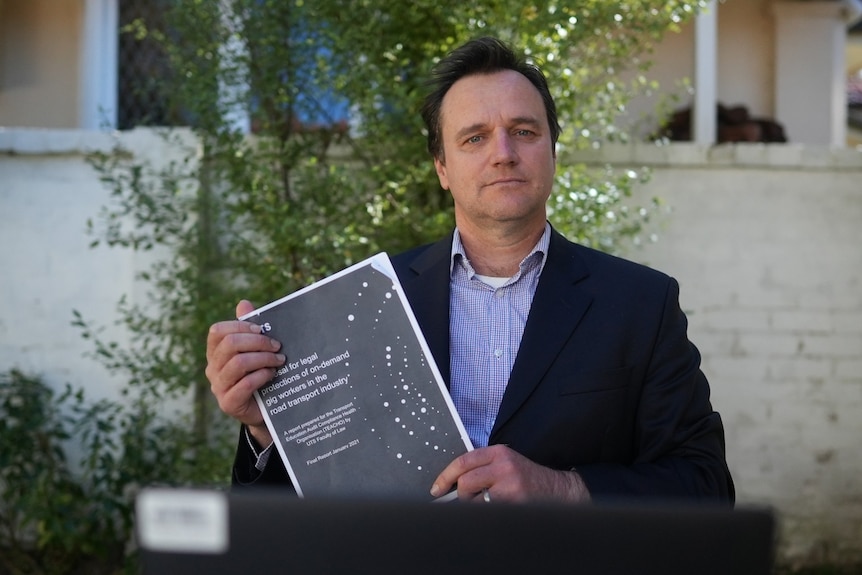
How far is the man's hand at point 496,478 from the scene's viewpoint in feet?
6.11

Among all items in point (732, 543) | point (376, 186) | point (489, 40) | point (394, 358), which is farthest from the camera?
point (376, 186)

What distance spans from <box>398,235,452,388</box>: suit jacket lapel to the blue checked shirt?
0.02 meters

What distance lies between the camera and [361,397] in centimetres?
203

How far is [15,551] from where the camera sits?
5227 mm

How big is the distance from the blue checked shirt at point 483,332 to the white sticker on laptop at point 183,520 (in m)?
1.25

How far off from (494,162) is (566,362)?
47 cm

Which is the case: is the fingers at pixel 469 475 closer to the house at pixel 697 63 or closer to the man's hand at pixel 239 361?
the man's hand at pixel 239 361

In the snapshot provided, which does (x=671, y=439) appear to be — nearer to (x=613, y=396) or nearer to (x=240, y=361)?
(x=613, y=396)

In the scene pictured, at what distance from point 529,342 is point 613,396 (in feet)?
0.68

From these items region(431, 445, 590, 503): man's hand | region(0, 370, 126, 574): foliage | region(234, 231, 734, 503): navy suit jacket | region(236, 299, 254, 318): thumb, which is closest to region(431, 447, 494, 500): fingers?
region(431, 445, 590, 503): man's hand

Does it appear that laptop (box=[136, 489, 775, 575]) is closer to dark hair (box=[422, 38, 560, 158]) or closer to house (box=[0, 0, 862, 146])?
dark hair (box=[422, 38, 560, 158])

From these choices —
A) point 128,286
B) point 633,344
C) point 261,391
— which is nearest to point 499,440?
point 633,344

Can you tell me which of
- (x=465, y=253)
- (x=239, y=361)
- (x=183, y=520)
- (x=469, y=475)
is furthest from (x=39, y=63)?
(x=183, y=520)

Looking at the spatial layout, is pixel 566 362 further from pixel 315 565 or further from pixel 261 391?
pixel 315 565
